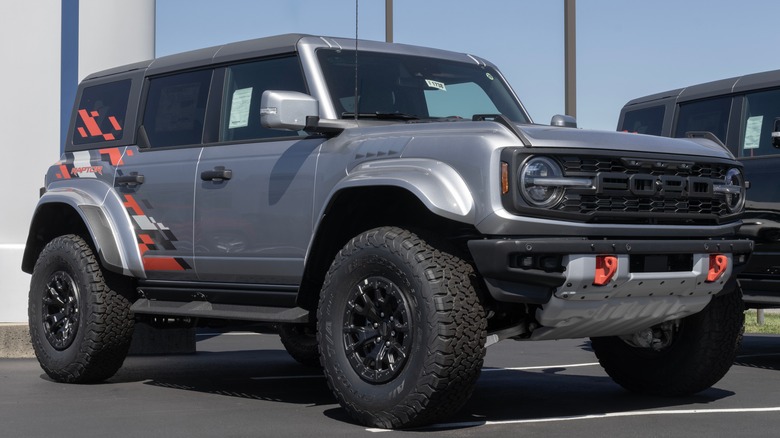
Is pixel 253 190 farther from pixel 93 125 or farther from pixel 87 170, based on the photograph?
pixel 93 125

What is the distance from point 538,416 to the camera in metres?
6.70

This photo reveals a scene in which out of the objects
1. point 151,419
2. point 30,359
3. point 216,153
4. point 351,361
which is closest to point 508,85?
point 216,153

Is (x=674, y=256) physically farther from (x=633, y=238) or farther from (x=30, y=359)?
(x=30, y=359)

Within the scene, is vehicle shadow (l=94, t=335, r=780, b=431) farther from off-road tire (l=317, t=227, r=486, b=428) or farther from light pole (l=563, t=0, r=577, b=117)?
light pole (l=563, t=0, r=577, b=117)

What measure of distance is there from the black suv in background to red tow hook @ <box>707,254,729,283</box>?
106 inches

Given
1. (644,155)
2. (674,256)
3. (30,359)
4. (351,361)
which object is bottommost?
(30,359)

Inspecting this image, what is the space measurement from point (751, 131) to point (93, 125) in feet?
16.0

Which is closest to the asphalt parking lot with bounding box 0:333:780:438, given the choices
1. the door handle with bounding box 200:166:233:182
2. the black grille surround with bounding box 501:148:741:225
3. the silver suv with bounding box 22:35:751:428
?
the silver suv with bounding box 22:35:751:428

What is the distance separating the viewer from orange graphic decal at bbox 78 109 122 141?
28.7ft

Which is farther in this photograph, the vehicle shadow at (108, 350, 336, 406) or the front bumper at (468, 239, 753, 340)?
the vehicle shadow at (108, 350, 336, 406)

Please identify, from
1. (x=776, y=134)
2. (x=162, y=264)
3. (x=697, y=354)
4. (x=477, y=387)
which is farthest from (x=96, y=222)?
(x=776, y=134)

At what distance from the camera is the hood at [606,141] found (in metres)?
6.01

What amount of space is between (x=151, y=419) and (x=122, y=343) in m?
1.77

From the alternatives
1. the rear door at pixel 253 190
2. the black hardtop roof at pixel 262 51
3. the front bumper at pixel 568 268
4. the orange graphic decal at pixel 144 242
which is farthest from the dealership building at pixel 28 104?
the front bumper at pixel 568 268
